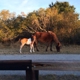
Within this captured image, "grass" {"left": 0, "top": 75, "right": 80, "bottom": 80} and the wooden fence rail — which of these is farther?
"grass" {"left": 0, "top": 75, "right": 80, "bottom": 80}

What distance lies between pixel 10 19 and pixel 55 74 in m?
34.1

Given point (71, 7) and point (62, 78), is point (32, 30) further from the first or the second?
point (62, 78)

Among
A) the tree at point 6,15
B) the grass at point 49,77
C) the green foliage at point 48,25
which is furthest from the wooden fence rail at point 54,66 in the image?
the tree at point 6,15

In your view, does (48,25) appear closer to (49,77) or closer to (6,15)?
(6,15)


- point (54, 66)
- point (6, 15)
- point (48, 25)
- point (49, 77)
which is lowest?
point (49, 77)

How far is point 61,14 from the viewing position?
134 feet

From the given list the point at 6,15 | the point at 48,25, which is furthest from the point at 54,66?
the point at 6,15

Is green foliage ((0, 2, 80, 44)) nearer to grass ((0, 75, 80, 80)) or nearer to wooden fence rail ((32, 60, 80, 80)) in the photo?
grass ((0, 75, 80, 80))

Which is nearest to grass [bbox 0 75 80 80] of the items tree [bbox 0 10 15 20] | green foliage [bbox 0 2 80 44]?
green foliage [bbox 0 2 80 44]

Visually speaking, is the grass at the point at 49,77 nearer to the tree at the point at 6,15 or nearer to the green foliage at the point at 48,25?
the green foliage at the point at 48,25

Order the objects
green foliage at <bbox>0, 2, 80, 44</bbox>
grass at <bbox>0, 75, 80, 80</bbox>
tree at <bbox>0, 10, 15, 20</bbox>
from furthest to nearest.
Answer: tree at <bbox>0, 10, 15, 20</bbox> < green foliage at <bbox>0, 2, 80, 44</bbox> < grass at <bbox>0, 75, 80, 80</bbox>

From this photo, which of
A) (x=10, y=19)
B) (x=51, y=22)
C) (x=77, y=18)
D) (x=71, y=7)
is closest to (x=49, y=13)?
(x=51, y=22)

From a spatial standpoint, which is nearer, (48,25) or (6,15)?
(48,25)

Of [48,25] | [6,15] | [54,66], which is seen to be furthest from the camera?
[6,15]
